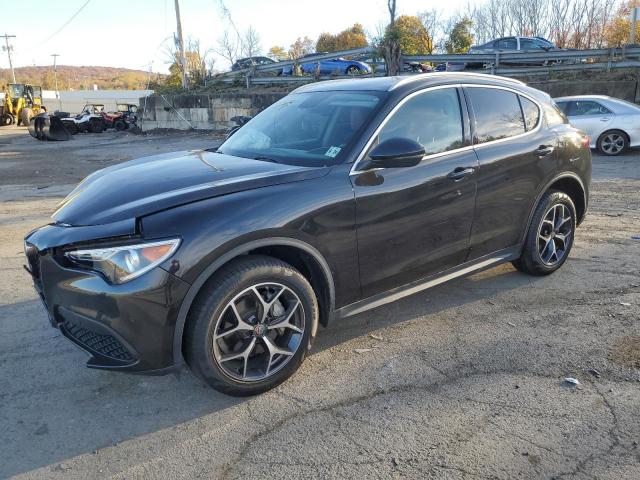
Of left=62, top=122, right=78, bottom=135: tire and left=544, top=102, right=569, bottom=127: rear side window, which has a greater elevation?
left=62, top=122, right=78, bottom=135: tire

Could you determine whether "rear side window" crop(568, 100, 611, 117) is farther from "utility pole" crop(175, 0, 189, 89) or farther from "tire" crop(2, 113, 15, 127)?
"tire" crop(2, 113, 15, 127)

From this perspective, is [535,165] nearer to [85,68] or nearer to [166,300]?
[166,300]

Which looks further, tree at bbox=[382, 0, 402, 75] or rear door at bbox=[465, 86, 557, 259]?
tree at bbox=[382, 0, 402, 75]

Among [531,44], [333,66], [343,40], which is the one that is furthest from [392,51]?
[343,40]

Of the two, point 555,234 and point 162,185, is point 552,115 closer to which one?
point 555,234

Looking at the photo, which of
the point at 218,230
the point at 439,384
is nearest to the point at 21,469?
the point at 218,230

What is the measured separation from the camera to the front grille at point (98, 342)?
108 inches

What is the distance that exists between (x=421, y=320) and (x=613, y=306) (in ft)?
5.22

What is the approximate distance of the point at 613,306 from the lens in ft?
13.7

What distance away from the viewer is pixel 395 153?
322cm

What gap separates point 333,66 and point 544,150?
871 inches

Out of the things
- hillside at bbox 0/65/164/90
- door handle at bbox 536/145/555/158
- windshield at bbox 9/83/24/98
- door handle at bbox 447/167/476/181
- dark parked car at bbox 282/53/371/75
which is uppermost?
hillside at bbox 0/65/164/90

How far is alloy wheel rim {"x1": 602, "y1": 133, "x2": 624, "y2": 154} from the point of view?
12.3 meters

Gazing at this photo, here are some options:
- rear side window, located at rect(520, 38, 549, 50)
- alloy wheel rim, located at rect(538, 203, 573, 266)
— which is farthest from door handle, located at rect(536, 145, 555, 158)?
rear side window, located at rect(520, 38, 549, 50)
